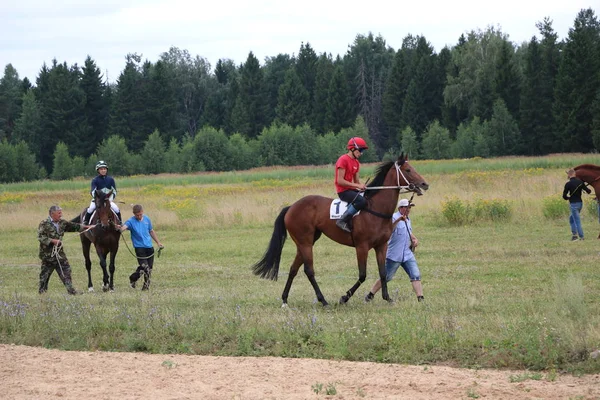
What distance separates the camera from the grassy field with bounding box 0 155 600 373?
981cm

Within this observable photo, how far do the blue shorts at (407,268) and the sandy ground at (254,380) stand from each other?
→ 4.22 meters

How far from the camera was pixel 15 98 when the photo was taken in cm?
10425

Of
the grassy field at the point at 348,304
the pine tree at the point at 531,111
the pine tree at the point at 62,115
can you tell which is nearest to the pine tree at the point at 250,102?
the pine tree at the point at 62,115

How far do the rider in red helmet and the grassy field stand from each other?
4.91 ft

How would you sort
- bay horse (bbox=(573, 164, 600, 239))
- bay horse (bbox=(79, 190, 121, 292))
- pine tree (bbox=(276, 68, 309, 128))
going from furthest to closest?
1. pine tree (bbox=(276, 68, 309, 128))
2. bay horse (bbox=(573, 164, 600, 239))
3. bay horse (bbox=(79, 190, 121, 292))

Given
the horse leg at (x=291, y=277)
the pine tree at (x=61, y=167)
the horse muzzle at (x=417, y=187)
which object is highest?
the pine tree at (x=61, y=167)

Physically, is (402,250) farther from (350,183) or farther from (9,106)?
(9,106)

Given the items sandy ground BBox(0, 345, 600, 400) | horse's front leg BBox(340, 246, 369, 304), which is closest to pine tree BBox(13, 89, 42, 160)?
horse's front leg BBox(340, 246, 369, 304)

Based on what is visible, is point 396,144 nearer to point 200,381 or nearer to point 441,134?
point 441,134

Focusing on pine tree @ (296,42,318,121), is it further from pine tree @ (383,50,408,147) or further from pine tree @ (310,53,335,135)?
pine tree @ (383,50,408,147)

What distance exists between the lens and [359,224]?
44.0 ft

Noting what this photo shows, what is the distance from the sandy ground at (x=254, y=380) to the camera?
26.7 ft

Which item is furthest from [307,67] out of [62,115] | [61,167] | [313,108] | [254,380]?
[254,380]

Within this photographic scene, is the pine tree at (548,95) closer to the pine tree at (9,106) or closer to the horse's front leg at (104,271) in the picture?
the pine tree at (9,106)
